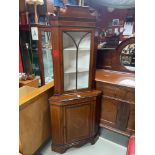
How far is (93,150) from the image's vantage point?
7.03 ft

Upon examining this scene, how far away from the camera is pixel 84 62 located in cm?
204

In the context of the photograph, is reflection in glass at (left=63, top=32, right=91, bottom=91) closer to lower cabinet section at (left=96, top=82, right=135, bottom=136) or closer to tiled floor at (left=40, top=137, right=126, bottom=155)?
lower cabinet section at (left=96, top=82, right=135, bottom=136)

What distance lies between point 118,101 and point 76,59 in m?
0.74

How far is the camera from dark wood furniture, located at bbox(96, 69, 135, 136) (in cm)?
192

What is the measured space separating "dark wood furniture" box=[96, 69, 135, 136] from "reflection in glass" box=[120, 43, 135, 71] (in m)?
0.11

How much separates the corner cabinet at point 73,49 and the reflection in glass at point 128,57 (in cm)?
50

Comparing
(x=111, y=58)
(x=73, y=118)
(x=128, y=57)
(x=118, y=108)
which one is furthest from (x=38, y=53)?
(x=118, y=108)

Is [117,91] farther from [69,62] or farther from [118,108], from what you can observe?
[69,62]

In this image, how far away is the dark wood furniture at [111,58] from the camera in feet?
7.18

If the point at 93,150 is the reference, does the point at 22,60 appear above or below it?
above

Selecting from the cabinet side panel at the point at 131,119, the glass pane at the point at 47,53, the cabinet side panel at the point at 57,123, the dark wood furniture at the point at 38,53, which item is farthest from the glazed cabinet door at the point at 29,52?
the cabinet side panel at the point at 131,119
